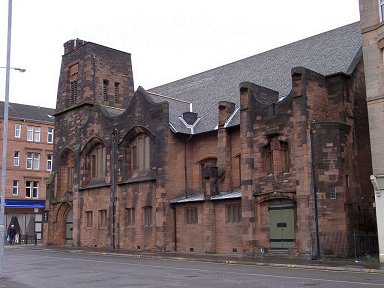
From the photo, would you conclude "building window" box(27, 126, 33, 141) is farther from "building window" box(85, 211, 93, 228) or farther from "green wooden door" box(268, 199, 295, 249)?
"green wooden door" box(268, 199, 295, 249)

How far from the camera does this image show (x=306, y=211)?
26828 mm

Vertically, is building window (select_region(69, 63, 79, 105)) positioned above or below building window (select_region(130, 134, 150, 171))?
above

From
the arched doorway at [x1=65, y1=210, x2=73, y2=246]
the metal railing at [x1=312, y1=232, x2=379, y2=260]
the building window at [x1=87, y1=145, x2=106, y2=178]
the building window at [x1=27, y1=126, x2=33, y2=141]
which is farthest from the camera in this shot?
the building window at [x1=27, y1=126, x2=33, y2=141]

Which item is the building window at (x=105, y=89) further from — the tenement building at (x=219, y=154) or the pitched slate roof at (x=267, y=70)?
the pitched slate roof at (x=267, y=70)

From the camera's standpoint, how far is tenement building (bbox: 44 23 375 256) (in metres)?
27.5

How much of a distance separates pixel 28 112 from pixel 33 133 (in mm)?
3762

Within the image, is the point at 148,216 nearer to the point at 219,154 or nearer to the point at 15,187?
the point at 219,154

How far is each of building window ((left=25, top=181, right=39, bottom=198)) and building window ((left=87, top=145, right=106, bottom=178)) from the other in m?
24.4

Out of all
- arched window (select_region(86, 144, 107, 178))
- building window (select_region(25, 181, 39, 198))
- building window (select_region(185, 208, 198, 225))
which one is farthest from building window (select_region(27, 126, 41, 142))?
building window (select_region(185, 208, 198, 225))

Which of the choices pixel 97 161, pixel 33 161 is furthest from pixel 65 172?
pixel 33 161

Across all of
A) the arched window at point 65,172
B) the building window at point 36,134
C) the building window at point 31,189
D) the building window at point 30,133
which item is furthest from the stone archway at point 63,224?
the building window at point 36,134

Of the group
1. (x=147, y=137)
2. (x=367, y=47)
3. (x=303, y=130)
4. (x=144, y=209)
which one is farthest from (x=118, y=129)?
(x=367, y=47)

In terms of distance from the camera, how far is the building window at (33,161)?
214 feet

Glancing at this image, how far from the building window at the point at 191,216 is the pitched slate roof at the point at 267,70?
18.6ft
